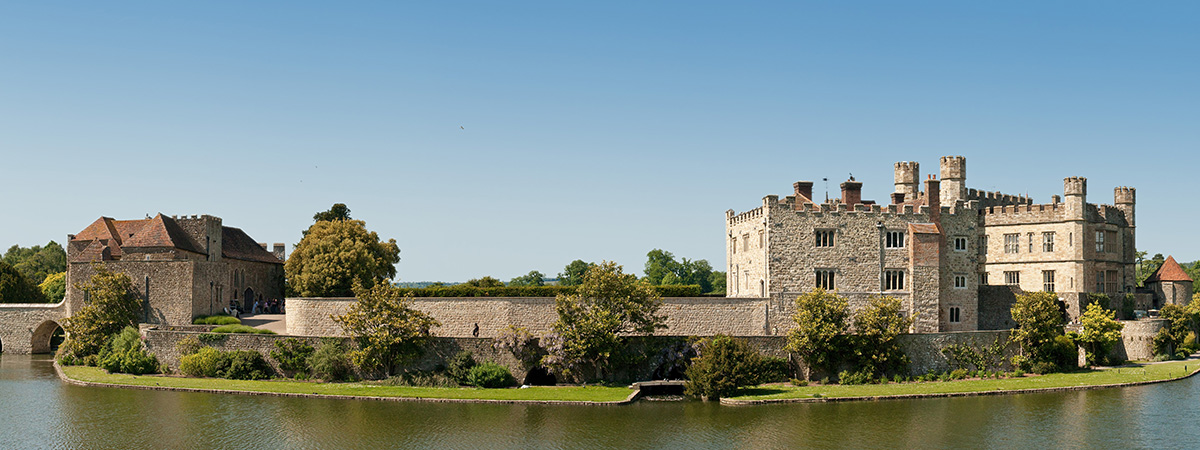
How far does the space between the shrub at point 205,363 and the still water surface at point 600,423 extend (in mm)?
3918

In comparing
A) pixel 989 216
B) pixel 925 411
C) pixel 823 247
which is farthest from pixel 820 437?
pixel 989 216

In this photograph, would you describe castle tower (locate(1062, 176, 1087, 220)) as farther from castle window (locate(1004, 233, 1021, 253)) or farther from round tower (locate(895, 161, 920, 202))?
round tower (locate(895, 161, 920, 202))

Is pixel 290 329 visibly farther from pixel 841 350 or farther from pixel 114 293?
pixel 841 350

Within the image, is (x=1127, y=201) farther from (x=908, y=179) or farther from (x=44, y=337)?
(x=44, y=337)

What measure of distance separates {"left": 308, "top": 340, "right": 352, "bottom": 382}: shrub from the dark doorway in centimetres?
824

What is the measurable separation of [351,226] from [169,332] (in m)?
14.0

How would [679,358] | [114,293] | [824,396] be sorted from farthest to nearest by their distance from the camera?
[114,293] → [679,358] → [824,396]

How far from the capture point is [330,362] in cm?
4253

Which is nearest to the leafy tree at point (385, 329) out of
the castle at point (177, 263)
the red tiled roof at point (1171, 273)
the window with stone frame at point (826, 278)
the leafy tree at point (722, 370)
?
the leafy tree at point (722, 370)

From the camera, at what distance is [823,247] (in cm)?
4522

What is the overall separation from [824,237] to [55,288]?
5978cm

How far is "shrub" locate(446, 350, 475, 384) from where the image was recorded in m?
41.6

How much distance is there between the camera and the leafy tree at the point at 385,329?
4188 centimetres

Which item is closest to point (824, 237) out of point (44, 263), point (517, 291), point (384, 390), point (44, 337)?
point (517, 291)
